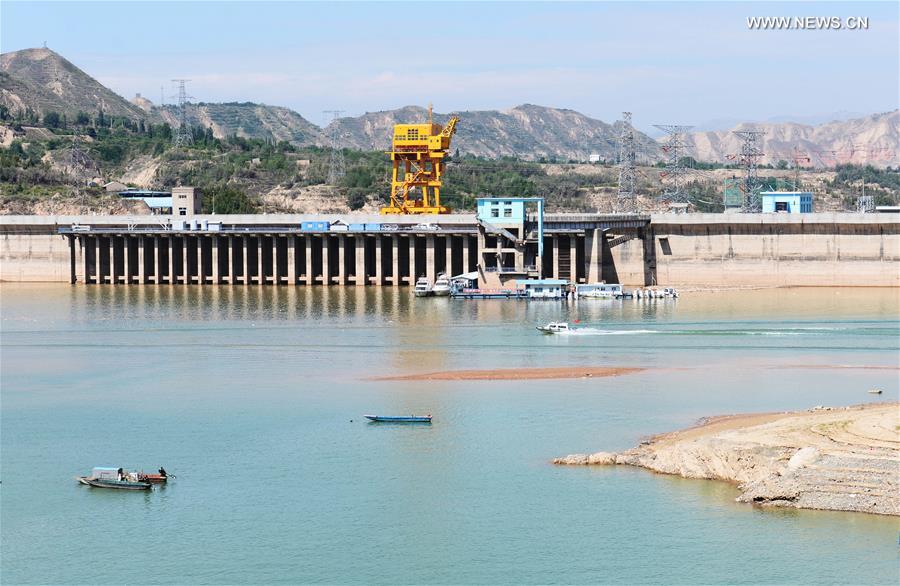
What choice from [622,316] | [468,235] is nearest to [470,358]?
[622,316]

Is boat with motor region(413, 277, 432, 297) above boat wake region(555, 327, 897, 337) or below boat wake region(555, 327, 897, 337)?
above

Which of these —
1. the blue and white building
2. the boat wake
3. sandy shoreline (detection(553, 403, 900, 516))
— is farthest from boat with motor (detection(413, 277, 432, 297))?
sandy shoreline (detection(553, 403, 900, 516))

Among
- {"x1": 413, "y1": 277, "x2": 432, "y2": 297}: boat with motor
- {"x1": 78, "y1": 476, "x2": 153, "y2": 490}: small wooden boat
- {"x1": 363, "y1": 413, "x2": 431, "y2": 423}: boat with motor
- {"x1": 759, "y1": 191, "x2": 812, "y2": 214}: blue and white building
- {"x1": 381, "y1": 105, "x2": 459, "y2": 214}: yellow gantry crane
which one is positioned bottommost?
{"x1": 78, "y1": 476, "x2": 153, "y2": 490}: small wooden boat

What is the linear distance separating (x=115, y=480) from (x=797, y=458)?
19.9 metres

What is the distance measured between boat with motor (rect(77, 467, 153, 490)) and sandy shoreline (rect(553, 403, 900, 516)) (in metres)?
12.7

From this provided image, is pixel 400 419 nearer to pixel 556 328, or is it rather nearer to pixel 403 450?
pixel 403 450

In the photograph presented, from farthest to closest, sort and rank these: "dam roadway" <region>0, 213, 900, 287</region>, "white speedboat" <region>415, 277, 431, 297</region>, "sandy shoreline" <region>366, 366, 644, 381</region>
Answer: "dam roadway" <region>0, 213, 900, 287</region>, "white speedboat" <region>415, 277, 431, 297</region>, "sandy shoreline" <region>366, 366, 644, 381</region>

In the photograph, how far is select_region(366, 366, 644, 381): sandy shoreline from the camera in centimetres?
6191

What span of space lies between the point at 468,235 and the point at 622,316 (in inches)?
1121

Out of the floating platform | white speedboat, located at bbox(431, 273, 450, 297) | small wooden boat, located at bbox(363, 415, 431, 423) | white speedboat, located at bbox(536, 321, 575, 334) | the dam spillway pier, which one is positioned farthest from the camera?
the dam spillway pier

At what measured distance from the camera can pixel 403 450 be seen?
4638 cm

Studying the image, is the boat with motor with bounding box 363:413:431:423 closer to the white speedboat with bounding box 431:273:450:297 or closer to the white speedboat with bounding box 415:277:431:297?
the white speedboat with bounding box 415:277:431:297

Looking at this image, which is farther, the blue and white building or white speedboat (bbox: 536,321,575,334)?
the blue and white building

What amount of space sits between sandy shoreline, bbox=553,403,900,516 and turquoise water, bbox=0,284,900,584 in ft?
2.53
